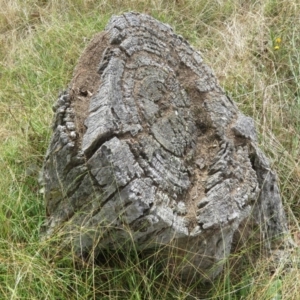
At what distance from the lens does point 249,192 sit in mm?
1896

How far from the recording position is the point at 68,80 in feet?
10.2

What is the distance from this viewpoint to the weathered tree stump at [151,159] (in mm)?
1731

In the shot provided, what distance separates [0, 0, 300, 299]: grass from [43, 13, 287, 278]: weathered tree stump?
11cm

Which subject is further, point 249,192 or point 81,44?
point 81,44

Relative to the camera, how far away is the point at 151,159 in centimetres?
182

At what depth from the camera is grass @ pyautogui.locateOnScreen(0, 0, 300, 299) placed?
5.89 feet

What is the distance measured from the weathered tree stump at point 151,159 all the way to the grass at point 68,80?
0.11 meters

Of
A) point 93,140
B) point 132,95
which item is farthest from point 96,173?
point 132,95

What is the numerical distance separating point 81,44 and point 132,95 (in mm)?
1606

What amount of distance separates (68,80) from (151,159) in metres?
1.46

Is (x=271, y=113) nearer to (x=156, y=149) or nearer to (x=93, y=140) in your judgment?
(x=156, y=149)

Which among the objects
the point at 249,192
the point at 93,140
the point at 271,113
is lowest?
the point at 271,113

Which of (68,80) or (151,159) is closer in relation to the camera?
(151,159)

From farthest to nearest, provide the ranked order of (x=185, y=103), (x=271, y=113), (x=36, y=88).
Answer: (x=36, y=88), (x=271, y=113), (x=185, y=103)
